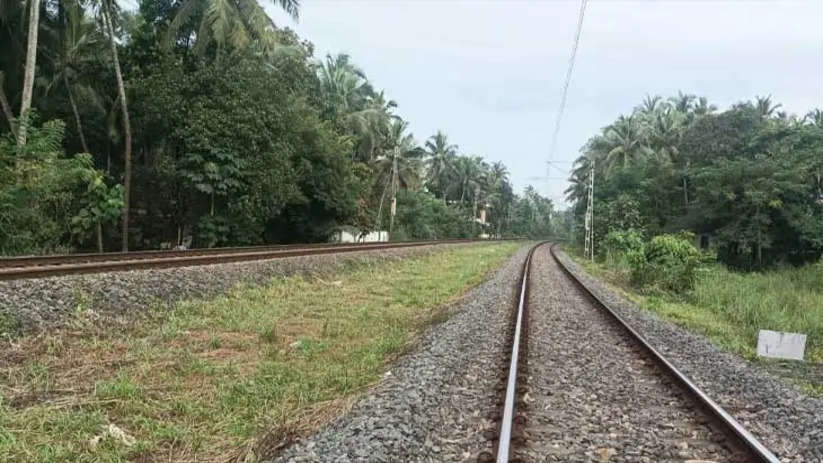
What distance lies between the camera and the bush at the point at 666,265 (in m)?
19.7

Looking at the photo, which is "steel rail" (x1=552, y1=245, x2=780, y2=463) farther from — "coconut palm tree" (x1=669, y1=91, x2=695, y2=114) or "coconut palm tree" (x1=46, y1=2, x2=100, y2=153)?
"coconut palm tree" (x1=669, y1=91, x2=695, y2=114)

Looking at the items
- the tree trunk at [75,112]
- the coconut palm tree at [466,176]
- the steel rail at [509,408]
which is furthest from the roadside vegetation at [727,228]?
the coconut palm tree at [466,176]

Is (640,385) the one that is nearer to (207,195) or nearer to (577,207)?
(207,195)

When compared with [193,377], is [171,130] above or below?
above

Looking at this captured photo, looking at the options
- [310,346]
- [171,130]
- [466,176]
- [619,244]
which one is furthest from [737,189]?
[466,176]

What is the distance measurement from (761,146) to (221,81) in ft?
96.4

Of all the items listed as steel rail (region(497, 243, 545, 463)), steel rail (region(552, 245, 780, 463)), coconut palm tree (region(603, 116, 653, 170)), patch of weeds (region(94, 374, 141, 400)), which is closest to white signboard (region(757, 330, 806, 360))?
steel rail (region(552, 245, 780, 463))

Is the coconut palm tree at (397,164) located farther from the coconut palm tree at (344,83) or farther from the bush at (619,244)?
the bush at (619,244)

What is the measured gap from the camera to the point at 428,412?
5.45m

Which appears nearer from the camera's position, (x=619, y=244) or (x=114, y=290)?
(x=114, y=290)

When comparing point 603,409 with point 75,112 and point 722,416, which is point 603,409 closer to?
point 722,416

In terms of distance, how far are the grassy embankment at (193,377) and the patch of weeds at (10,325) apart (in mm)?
145

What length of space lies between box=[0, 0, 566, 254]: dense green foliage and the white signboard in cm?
1576

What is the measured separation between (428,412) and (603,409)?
1657mm
